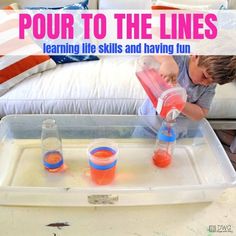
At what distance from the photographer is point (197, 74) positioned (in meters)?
0.93

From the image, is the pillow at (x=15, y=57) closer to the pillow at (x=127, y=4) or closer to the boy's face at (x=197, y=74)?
the pillow at (x=127, y=4)

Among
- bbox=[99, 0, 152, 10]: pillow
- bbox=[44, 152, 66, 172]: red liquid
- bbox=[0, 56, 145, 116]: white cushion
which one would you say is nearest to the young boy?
bbox=[0, 56, 145, 116]: white cushion

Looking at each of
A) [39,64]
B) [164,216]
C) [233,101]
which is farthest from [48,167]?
[233,101]

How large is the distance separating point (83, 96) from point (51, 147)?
584 mm

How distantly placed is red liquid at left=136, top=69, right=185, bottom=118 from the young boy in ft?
0.07

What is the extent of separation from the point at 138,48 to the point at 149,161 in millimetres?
1023

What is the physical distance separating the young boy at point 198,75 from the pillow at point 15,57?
0.64 m

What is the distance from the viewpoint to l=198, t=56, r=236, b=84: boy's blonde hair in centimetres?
83

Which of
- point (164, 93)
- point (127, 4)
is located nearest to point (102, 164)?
point (164, 93)

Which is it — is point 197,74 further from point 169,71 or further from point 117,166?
point 117,166

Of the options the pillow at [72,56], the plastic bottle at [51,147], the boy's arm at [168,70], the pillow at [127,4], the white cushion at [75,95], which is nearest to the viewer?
the plastic bottle at [51,147]

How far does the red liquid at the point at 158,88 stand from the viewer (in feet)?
Result: 2.63

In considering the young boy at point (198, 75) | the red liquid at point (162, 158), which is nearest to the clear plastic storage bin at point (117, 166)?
the red liquid at point (162, 158)

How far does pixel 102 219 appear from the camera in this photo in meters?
0.65
